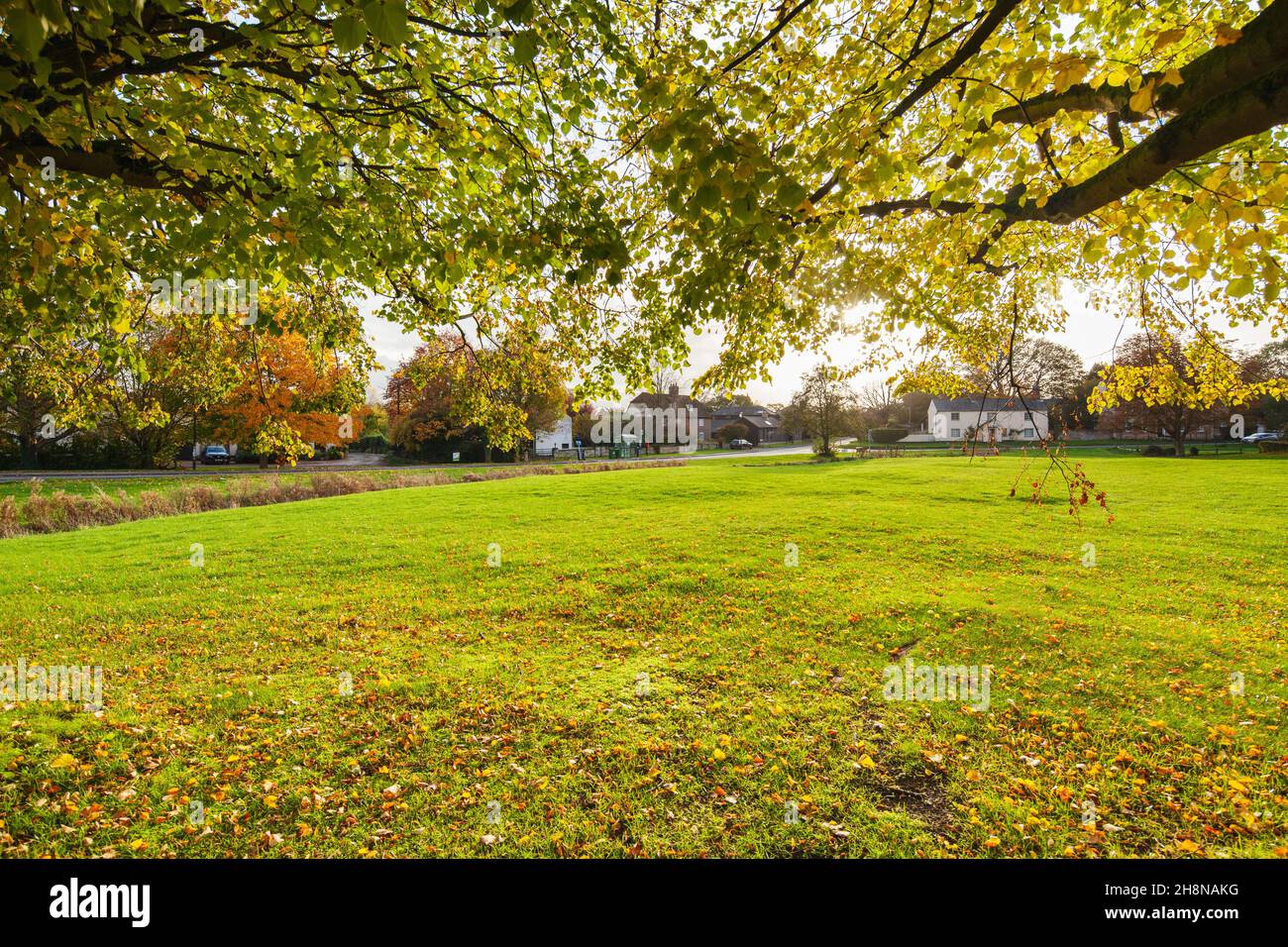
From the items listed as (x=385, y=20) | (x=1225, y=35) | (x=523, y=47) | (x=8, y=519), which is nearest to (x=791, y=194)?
(x=523, y=47)

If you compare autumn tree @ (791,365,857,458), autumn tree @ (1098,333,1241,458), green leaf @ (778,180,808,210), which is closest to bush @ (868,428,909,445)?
autumn tree @ (791,365,857,458)

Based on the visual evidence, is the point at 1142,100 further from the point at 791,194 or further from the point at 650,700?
the point at 650,700

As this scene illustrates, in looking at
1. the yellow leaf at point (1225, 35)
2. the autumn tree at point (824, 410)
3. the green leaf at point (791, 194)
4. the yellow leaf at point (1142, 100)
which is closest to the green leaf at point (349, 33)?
the green leaf at point (791, 194)

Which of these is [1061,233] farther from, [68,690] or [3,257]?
[68,690]

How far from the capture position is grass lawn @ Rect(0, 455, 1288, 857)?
13.5 ft

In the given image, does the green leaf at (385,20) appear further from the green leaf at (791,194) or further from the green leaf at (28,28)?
the green leaf at (791,194)

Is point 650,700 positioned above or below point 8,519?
below

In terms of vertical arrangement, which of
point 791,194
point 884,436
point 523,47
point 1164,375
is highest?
point 523,47

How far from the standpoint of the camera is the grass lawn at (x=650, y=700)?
162 inches

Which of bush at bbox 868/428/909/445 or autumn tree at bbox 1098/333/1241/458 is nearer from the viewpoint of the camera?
autumn tree at bbox 1098/333/1241/458

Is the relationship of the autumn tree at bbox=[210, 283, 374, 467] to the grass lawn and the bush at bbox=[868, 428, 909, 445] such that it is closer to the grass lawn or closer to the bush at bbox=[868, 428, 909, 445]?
the grass lawn

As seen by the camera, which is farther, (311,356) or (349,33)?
(311,356)

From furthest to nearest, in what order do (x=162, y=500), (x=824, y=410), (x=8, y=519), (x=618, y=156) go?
1. (x=824, y=410)
2. (x=162, y=500)
3. (x=8, y=519)
4. (x=618, y=156)

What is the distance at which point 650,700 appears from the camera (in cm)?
598
